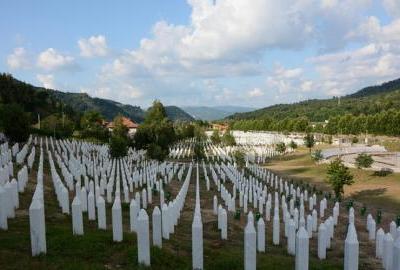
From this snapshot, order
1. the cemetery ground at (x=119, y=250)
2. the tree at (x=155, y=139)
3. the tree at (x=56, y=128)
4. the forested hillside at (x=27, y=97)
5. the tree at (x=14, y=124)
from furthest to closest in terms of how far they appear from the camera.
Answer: the forested hillside at (x=27, y=97), the tree at (x=56, y=128), the tree at (x=155, y=139), the tree at (x=14, y=124), the cemetery ground at (x=119, y=250)

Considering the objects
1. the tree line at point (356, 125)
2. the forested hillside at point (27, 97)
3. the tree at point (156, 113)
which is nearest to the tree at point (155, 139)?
the tree at point (156, 113)

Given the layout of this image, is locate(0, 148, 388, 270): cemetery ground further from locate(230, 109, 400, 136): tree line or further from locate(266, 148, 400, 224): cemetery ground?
locate(230, 109, 400, 136): tree line

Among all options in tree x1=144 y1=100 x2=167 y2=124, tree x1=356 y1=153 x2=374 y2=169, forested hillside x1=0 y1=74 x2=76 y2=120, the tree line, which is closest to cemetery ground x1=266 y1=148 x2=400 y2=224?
tree x1=356 y1=153 x2=374 y2=169

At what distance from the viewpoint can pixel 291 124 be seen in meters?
110

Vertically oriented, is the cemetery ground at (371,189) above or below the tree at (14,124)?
below

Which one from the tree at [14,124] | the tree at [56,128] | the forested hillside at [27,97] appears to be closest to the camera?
the tree at [14,124]

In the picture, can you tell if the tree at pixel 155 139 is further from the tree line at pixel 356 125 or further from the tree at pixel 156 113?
the tree line at pixel 356 125

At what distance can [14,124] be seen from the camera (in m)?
28.8

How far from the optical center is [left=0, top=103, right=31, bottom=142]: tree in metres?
28.8

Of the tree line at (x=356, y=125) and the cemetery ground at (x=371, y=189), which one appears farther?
the tree line at (x=356, y=125)

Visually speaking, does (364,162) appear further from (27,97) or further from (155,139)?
(27,97)

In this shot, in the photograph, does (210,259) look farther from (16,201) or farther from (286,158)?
(286,158)

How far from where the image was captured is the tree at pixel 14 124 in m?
28.8

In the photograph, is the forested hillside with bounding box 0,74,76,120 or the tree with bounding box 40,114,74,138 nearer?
the tree with bounding box 40,114,74,138
